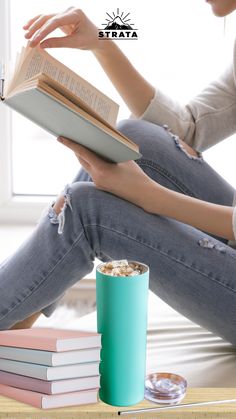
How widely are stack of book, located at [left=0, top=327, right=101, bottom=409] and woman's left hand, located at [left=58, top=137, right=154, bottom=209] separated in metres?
0.24

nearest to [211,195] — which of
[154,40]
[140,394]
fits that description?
[140,394]

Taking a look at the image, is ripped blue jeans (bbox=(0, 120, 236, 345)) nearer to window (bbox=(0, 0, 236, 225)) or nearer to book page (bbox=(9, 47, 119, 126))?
book page (bbox=(9, 47, 119, 126))

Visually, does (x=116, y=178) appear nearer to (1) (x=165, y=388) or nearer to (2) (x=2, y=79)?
(2) (x=2, y=79)

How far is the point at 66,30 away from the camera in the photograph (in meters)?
1.47

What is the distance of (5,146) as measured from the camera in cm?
233

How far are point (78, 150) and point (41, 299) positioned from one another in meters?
0.26

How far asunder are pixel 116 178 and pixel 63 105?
20 centimetres

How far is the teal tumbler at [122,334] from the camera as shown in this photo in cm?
109

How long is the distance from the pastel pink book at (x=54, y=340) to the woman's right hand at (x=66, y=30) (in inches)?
19.2

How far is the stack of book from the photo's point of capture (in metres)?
1.11

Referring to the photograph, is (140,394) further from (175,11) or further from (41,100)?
(175,11)

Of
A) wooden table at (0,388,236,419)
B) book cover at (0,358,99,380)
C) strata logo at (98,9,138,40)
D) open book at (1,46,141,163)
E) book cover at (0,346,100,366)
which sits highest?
strata logo at (98,9,138,40)

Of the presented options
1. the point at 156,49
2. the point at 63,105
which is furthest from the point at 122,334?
the point at 156,49

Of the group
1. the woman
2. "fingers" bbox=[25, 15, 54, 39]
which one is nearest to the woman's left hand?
the woman
